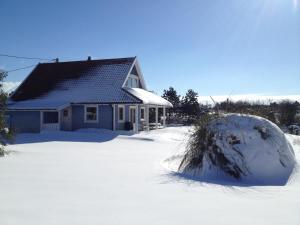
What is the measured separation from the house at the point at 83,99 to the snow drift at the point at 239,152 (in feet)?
47.3

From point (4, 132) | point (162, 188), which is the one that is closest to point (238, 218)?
point (162, 188)

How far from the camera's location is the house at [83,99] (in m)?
25.2

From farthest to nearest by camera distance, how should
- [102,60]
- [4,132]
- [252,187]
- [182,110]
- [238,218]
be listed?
1. [182,110]
2. [102,60]
3. [4,132]
4. [252,187]
5. [238,218]

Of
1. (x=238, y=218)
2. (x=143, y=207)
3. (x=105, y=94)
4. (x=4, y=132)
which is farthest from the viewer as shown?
(x=105, y=94)

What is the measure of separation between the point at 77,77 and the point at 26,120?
561 centimetres

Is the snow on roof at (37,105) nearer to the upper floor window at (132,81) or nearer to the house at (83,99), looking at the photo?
the house at (83,99)

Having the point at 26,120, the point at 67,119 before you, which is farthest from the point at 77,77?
the point at 26,120

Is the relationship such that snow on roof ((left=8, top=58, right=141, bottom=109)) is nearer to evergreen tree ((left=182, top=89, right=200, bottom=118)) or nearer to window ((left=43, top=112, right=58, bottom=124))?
window ((left=43, top=112, right=58, bottom=124))

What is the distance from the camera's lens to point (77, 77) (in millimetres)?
28766

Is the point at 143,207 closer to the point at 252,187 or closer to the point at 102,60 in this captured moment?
the point at 252,187

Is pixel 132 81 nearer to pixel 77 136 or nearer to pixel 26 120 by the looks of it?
pixel 77 136

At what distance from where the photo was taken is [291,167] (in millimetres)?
8922

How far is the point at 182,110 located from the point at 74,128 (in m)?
18.5

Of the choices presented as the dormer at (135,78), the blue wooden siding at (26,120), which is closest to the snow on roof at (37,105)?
the blue wooden siding at (26,120)
